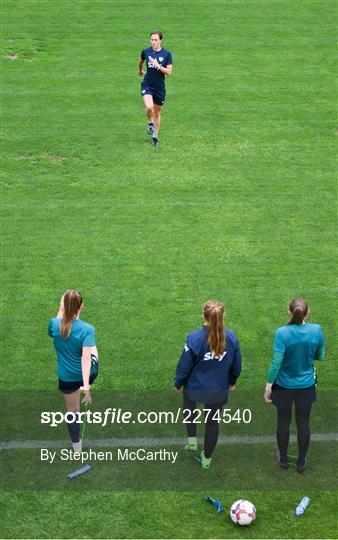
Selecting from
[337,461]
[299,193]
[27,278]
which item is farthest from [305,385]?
[299,193]

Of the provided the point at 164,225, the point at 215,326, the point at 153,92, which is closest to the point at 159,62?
the point at 153,92

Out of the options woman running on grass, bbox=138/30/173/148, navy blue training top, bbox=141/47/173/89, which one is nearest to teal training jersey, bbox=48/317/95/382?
woman running on grass, bbox=138/30/173/148

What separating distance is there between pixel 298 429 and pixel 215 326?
1.37 meters

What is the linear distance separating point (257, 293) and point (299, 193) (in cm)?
272

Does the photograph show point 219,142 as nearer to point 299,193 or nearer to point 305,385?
point 299,193

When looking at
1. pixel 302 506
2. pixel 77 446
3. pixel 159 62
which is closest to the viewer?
pixel 302 506

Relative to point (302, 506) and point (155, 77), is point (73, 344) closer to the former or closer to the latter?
point (302, 506)

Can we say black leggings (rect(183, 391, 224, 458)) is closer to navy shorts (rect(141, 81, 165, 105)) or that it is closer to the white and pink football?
the white and pink football

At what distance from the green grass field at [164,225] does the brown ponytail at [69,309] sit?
1430mm

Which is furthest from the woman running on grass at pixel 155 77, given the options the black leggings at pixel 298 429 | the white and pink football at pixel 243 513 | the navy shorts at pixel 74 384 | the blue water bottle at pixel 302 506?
the white and pink football at pixel 243 513

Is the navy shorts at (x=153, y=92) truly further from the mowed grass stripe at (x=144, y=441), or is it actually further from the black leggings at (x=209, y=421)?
the black leggings at (x=209, y=421)

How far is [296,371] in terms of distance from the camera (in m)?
7.29

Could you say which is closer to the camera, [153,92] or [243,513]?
[243,513]

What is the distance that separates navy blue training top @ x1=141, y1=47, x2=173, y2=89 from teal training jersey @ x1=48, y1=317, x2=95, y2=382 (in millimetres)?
7009
